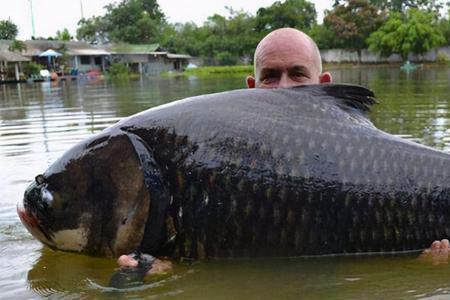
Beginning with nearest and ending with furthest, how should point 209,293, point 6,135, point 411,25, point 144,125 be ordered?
point 209,293, point 144,125, point 6,135, point 411,25

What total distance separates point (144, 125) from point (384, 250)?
5.01ft

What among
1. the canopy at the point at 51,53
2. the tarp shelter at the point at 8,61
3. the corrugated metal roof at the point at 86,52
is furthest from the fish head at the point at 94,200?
the corrugated metal roof at the point at 86,52

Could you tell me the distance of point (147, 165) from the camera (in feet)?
10.7

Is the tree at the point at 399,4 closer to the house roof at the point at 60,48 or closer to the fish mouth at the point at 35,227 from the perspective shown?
the house roof at the point at 60,48

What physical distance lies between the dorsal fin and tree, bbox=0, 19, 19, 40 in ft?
256

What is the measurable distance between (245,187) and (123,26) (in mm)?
87233

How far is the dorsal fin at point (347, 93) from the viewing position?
3.52 metres

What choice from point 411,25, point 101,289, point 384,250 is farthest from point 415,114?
point 411,25

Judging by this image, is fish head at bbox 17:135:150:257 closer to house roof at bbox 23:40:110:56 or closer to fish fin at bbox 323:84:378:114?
fish fin at bbox 323:84:378:114

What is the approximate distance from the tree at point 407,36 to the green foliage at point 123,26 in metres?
34.5

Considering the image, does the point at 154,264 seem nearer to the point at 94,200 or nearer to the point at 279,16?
the point at 94,200

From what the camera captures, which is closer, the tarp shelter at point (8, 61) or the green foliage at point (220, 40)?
the tarp shelter at point (8, 61)

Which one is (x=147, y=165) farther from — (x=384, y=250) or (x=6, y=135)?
(x=6, y=135)

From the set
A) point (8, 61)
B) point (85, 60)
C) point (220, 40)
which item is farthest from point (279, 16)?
point (8, 61)
